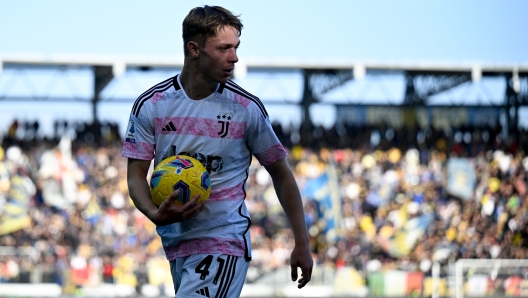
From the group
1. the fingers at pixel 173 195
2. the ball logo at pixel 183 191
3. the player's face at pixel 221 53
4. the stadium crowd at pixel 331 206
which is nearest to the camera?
the fingers at pixel 173 195

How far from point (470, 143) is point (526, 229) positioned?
176 inches

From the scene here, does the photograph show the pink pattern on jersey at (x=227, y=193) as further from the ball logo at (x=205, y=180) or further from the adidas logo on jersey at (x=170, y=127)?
the adidas logo on jersey at (x=170, y=127)

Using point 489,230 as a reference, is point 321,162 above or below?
above

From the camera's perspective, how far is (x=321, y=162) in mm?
26406

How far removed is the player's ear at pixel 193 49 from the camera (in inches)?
174

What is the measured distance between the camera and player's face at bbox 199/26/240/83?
4.34 m

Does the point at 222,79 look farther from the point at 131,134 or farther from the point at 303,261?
the point at 303,261

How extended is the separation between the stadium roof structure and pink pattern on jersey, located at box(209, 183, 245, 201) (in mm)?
24047

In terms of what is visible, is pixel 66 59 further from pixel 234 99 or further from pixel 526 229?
pixel 234 99

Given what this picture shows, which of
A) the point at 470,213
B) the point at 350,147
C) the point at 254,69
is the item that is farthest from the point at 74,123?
the point at 470,213

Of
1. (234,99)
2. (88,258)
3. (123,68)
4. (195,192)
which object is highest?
(123,68)

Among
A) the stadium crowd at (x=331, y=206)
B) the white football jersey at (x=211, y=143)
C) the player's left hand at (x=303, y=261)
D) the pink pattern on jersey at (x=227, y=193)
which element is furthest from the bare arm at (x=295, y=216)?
the stadium crowd at (x=331, y=206)

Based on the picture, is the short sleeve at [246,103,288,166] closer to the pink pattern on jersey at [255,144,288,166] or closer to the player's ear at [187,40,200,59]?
the pink pattern on jersey at [255,144,288,166]

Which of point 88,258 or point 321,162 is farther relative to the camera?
point 321,162
